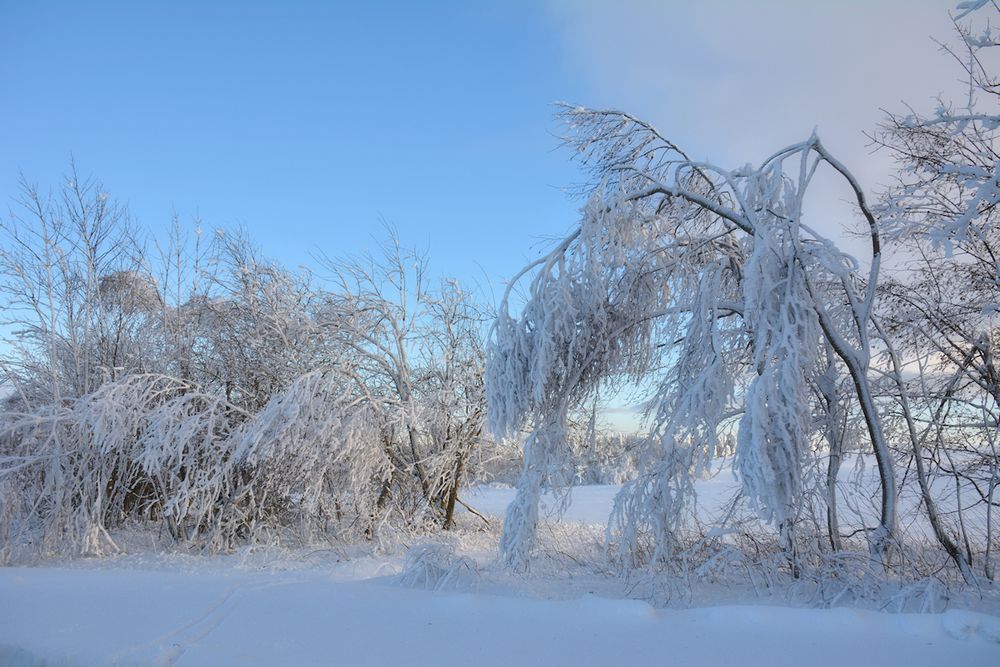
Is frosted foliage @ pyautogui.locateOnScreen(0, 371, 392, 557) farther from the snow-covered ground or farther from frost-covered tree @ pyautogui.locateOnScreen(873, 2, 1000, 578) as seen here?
frost-covered tree @ pyautogui.locateOnScreen(873, 2, 1000, 578)

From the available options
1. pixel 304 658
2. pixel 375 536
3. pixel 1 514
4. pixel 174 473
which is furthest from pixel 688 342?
pixel 1 514

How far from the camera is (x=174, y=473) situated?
33.7 ft

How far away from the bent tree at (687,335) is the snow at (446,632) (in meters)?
1.24

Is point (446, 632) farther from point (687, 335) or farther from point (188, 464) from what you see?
point (188, 464)

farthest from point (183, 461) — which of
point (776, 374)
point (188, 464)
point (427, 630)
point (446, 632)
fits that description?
point (776, 374)

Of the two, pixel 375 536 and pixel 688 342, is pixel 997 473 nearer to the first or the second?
pixel 688 342

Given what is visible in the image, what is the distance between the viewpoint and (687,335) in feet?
23.0

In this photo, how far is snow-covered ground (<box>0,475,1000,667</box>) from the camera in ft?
14.0

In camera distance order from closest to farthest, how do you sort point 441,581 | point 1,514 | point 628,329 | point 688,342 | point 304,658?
point 304,658
point 441,581
point 688,342
point 628,329
point 1,514

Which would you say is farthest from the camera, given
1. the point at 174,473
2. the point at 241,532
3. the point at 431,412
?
the point at 431,412

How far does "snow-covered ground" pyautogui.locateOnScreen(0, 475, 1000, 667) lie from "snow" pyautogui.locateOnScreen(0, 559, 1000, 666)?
0.04 feet

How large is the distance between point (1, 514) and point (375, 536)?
18.8 feet

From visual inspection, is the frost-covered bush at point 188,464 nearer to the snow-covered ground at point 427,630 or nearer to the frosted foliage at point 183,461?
the frosted foliage at point 183,461

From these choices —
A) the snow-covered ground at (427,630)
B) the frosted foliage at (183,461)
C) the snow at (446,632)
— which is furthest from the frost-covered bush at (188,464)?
the snow at (446,632)
